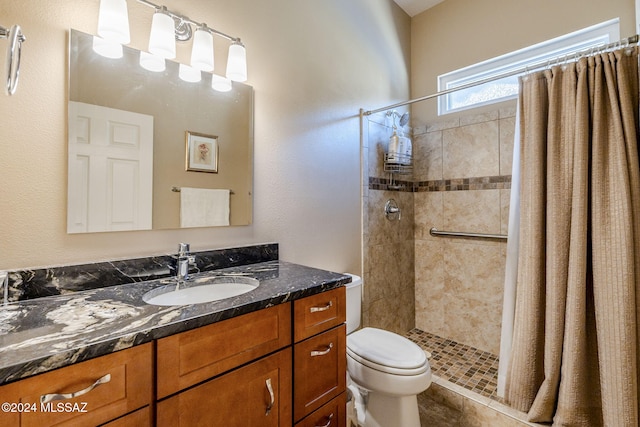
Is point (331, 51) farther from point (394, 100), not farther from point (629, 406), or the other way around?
point (629, 406)

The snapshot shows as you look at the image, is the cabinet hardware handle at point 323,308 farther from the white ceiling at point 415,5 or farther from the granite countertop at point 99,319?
the white ceiling at point 415,5

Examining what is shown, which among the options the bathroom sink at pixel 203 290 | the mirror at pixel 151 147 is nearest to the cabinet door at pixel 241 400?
the bathroom sink at pixel 203 290

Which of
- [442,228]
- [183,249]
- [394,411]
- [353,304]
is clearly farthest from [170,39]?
[442,228]

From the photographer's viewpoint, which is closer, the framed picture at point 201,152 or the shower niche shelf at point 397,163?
the framed picture at point 201,152

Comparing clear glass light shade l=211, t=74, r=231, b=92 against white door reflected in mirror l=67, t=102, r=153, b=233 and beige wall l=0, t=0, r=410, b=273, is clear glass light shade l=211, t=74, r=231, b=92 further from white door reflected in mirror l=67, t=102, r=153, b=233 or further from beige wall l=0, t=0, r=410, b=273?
white door reflected in mirror l=67, t=102, r=153, b=233

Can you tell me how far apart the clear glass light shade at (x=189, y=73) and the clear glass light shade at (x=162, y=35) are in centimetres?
10

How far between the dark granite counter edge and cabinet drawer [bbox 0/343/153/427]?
0.02 metres

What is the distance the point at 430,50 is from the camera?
267 cm

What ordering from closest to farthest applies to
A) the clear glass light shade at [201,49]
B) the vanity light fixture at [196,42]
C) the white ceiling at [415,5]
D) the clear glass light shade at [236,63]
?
the vanity light fixture at [196,42] < the clear glass light shade at [201,49] < the clear glass light shade at [236,63] < the white ceiling at [415,5]

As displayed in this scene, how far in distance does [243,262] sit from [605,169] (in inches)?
69.0

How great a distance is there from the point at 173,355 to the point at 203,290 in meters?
0.48

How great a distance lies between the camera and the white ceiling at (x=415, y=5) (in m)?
2.58

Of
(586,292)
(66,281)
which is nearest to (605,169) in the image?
(586,292)

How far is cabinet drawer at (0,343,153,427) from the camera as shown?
23.2 inches
